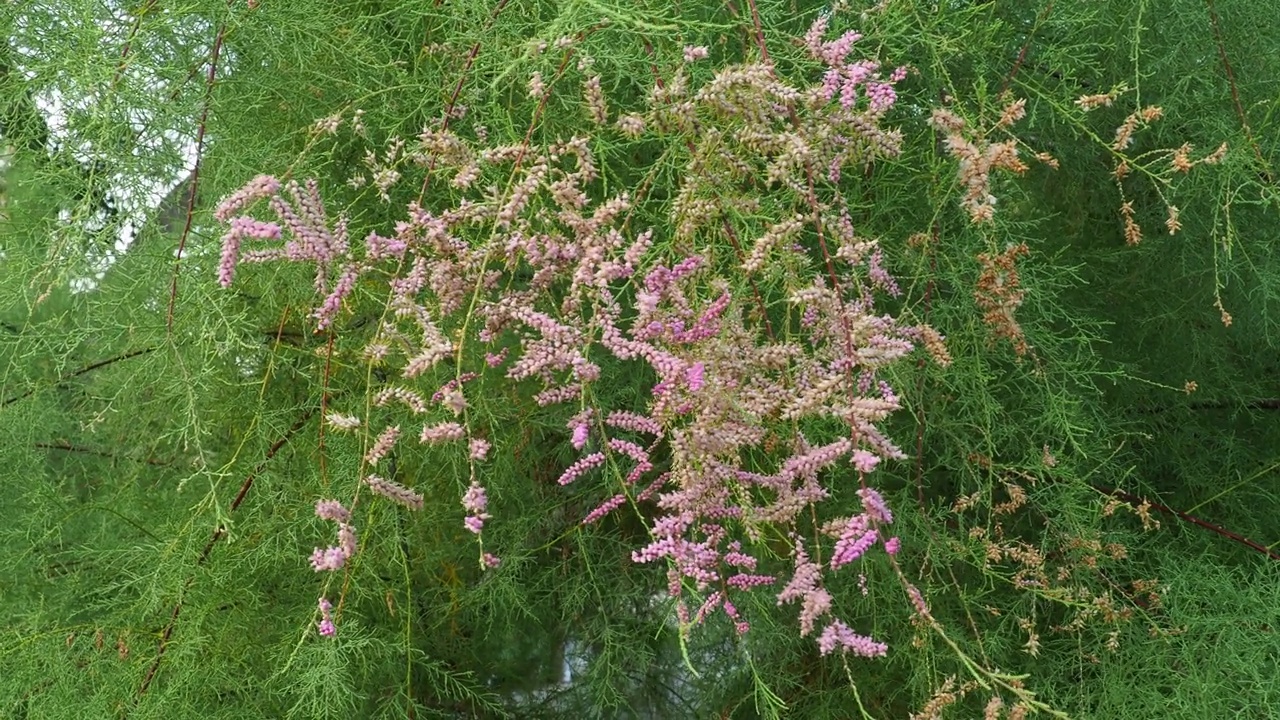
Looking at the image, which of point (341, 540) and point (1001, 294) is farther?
point (1001, 294)

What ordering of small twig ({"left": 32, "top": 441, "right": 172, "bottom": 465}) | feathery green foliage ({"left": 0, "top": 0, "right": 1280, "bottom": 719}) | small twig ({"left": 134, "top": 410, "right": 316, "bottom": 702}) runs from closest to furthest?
feathery green foliage ({"left": 0, "top": 0, "right": 1280, "bottom": 719}) → small twig ({"left": 134, "top": 410, "right": 316, "bottom": 702}) → small twig ({"left": 32, "top": 441, "right": 172, "bottom": 465})

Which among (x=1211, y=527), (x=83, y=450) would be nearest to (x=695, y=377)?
(x=1211, y=527)

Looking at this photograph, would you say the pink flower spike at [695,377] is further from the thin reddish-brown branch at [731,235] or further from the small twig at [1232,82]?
the small twig at [1232,82]

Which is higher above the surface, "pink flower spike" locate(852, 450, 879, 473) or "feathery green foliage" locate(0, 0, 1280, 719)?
"pink flower spike" locate(852, 450, 879, 473)

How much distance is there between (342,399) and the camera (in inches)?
82.6

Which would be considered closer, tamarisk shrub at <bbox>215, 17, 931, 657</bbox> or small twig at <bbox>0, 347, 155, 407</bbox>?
tamarisk shrub at <bbox>215, 17, 931, 657</bbox>

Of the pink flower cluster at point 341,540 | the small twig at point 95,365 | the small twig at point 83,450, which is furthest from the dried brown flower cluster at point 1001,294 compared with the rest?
the small twig at point 83,450

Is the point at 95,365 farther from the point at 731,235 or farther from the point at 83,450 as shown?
the point at 731,235

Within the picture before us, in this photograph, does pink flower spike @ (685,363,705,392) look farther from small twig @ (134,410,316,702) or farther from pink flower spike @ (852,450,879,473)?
small twig @ (134,410,316,702)

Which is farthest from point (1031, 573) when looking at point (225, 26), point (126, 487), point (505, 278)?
point (126, 487)

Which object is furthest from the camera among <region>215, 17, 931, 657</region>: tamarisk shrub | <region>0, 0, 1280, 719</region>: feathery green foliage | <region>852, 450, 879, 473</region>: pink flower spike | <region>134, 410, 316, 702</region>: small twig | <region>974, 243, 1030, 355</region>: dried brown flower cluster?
<region>134, 410, 316, 702</region>: small twig

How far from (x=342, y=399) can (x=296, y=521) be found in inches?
9.0

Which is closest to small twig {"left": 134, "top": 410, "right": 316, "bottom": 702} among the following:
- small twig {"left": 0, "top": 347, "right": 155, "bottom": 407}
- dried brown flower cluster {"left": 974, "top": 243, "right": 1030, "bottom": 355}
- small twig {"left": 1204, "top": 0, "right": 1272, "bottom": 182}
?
small twig {"left": 0, "top": 347, "right": 155, "bottom": 407}

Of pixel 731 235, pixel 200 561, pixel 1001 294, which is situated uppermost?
pixel 731 235
